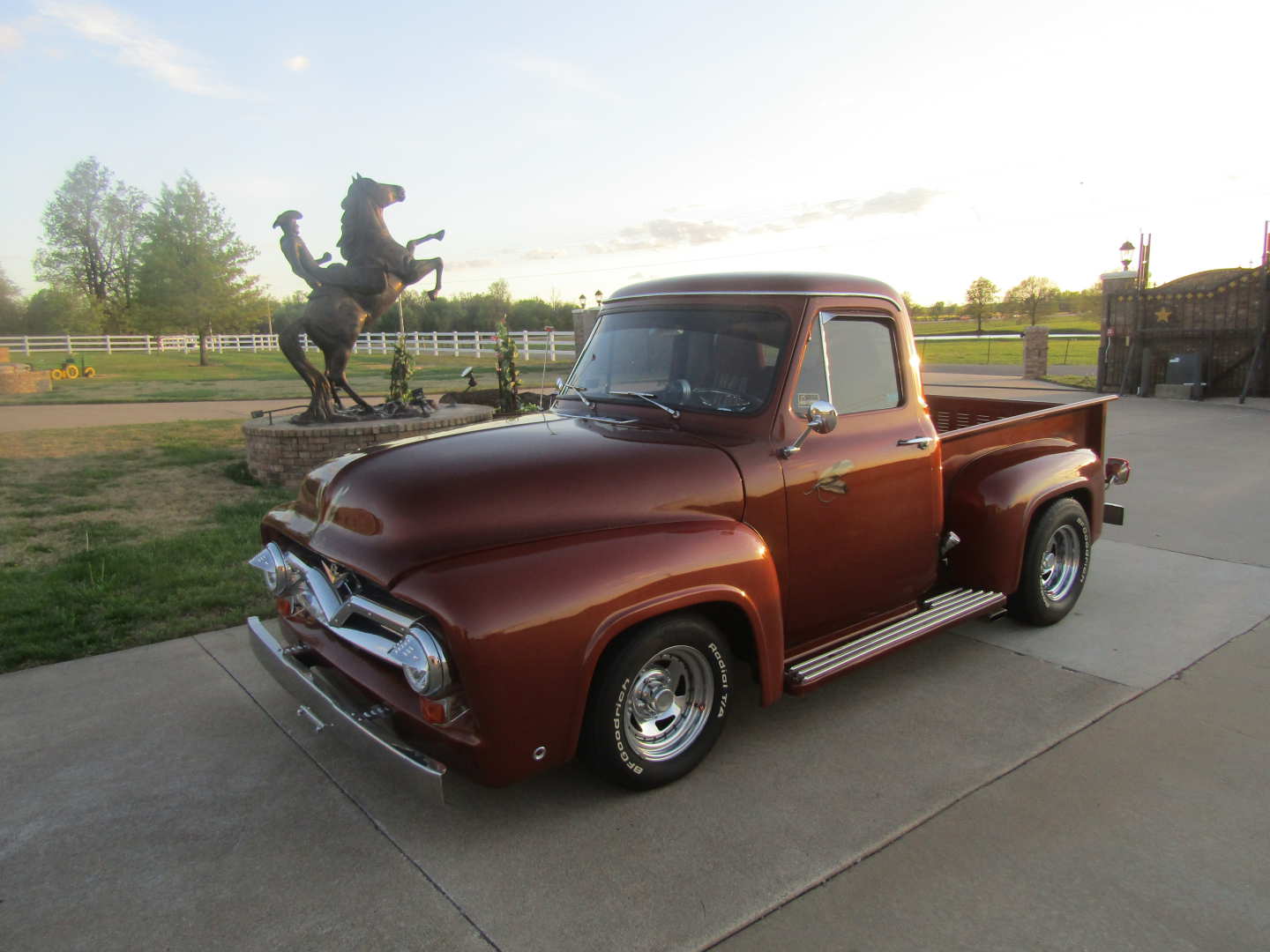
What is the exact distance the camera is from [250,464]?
9266mm

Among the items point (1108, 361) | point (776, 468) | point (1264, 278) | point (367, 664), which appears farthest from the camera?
point (1108, 361)

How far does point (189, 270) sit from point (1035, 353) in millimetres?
32004

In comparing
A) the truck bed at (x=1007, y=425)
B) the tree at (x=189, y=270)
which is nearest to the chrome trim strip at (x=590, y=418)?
the truck bed at (x=1007, y=425)

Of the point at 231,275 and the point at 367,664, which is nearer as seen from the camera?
the point at 367,664

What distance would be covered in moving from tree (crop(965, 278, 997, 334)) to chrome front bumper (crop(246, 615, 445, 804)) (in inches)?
2097

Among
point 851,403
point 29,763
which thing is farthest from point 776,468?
Answer: point 29,763

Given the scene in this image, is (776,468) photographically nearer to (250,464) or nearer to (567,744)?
(567,744)

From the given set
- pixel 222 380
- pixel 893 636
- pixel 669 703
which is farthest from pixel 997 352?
pixel 669 703

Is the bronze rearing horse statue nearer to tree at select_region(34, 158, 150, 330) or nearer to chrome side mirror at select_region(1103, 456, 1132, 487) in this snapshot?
chrome side mirror at select_region(1103, 456, 1132, 487)

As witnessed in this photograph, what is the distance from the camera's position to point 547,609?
2678 mm

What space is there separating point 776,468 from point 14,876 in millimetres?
3056

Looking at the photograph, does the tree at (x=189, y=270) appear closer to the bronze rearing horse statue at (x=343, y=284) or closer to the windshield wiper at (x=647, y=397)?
the bronze rearing horse statue at (x=343, y=284)

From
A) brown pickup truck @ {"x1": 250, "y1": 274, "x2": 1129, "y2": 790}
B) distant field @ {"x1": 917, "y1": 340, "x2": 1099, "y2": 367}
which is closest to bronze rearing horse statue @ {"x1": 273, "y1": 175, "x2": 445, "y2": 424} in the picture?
brown pickup truck @ {"x1": 250, "y1": 274, "x2": 1129, "y2": 790}

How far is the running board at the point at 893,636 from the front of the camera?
3.46 meters
